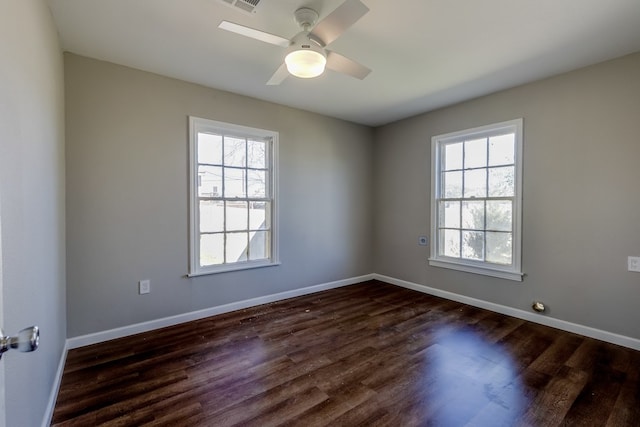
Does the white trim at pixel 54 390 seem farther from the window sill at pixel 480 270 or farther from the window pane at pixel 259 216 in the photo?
the window sill at pixel 480 270

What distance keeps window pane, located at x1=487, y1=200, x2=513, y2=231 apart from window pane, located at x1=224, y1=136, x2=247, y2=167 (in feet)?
9.73

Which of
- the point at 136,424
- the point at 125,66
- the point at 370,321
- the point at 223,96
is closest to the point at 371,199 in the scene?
the point at 370,321

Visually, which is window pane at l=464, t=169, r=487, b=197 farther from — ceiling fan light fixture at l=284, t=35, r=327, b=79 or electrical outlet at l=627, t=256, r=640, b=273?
ceiling fan light fixture at l=284, t=35, r=327, b=79

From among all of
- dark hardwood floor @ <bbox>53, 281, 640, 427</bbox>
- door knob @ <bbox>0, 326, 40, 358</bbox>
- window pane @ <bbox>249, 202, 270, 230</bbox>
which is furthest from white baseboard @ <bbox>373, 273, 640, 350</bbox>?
door knob @ <bbox>0, 326, 40, 358</bbox>

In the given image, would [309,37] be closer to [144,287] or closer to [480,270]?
[144,287]

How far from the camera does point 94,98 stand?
8.52ft

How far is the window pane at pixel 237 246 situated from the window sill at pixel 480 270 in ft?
8.15

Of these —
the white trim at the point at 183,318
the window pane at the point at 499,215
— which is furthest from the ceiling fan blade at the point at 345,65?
the white trim at the point at 183,318

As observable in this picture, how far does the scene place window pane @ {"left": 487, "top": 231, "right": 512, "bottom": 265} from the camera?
10.9ft

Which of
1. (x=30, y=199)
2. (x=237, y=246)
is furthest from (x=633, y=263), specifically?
(x=30, y=199)

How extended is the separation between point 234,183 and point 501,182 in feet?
10.1

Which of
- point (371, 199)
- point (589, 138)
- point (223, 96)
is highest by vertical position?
point (223, 96)

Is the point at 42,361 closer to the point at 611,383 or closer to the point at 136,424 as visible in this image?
the point at 136,424

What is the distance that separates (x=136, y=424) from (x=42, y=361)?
614 mm
